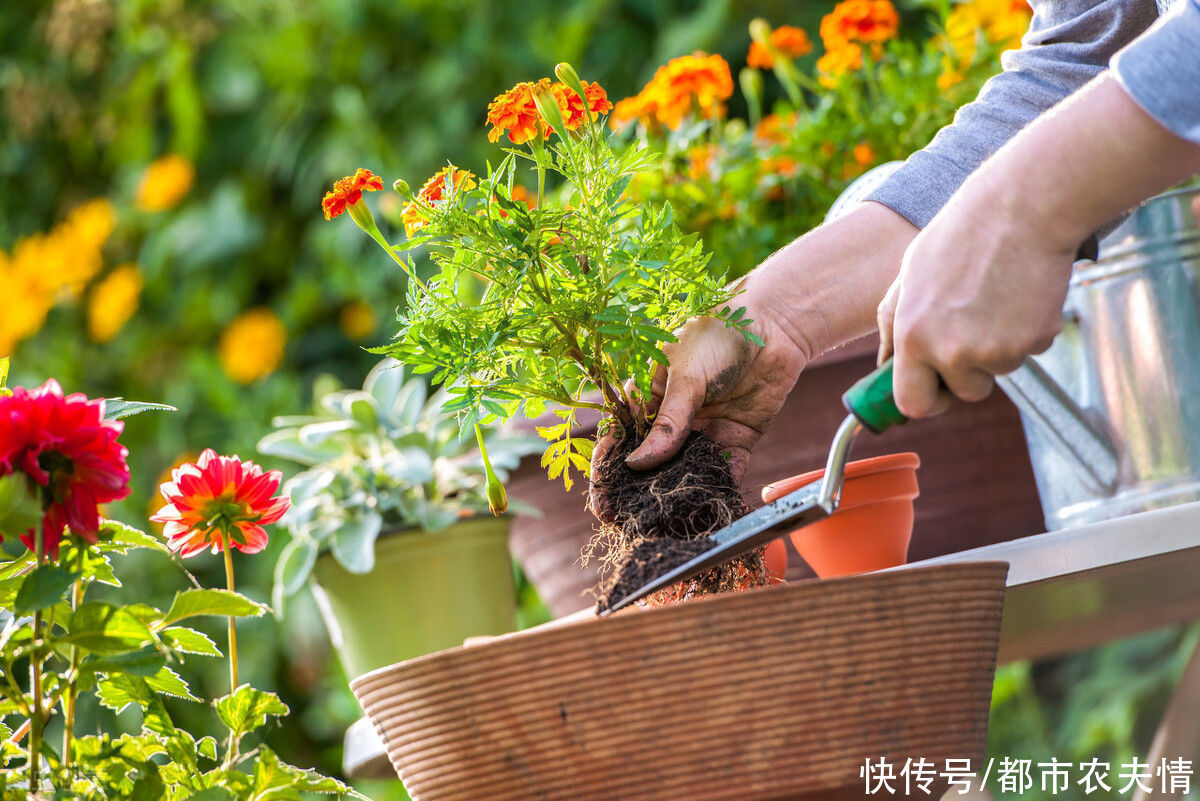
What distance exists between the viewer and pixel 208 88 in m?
2.65

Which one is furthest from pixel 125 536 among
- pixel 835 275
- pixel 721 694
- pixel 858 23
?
pixel 858 23

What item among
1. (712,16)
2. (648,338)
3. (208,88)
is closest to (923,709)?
(648,338)

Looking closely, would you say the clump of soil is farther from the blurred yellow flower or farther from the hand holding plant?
the blurred yellow flower

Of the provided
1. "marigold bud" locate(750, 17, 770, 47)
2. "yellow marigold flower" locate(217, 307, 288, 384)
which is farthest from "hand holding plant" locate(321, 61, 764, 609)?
"yellow marigold flower" locate(217, 307, 288, 384)

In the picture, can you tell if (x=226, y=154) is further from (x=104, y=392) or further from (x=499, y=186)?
(x=499, y=186)

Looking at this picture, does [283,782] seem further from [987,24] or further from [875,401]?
[987,24]

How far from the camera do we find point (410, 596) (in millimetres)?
1329

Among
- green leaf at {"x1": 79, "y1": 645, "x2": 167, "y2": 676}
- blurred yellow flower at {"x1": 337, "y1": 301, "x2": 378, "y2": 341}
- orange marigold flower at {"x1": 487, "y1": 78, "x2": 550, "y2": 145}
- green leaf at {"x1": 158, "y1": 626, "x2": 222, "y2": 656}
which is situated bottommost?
green leaf at {"x1": 79, "y1": 645, "x2": 167, "y2": 676}

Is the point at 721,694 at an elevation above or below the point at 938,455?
below

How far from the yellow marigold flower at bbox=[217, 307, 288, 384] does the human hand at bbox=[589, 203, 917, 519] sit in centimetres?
179

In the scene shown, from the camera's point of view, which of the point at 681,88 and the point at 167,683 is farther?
the point at 681,88

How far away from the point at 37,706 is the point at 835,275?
2.00ft

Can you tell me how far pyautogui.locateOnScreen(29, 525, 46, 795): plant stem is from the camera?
24.9 inches

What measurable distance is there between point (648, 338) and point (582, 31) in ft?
5.05
